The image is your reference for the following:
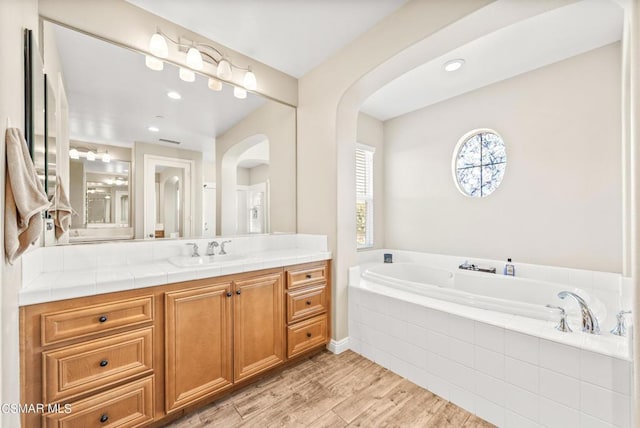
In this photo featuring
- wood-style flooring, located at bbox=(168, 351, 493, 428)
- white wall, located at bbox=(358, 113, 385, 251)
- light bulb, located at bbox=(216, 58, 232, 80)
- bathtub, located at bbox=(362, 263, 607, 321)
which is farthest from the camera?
white wall, located at bbox=(358, 113, 385, 251)

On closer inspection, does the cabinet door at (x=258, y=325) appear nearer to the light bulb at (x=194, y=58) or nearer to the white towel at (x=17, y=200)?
the white towel at (x=17, y=200)

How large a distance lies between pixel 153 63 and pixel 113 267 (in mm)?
1419

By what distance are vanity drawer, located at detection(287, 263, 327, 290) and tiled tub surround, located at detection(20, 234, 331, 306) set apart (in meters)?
0.08

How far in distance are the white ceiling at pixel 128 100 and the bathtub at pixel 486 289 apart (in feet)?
6.69

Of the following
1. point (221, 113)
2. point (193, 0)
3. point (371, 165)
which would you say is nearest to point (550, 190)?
point (371, 165)

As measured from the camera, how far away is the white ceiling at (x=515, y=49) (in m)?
1.87

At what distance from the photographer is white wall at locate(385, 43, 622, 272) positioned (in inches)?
87.2

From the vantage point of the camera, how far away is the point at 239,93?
229 cm

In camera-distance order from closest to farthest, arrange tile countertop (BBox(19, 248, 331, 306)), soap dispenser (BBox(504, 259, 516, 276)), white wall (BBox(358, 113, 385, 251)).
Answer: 1. tile countertop (BBox(19, 248, 331, 306))
2. soap dispenser (BBox(504, 259, 516, 276))
3. white wall (BBox(358, 113, 385, 251))

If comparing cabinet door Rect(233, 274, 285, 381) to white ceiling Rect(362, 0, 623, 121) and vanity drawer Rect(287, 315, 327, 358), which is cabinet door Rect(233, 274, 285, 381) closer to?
vanity drawer Rect(287, 315, 327, 358)

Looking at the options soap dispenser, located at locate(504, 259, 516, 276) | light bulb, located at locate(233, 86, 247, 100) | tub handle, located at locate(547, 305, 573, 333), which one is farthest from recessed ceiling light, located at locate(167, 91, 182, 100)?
soap dispenser, located at locate(504, 259, 516, 276)

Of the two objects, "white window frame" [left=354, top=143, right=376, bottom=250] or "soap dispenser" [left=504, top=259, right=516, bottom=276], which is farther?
"white window frame" [left=354, top=143, right=376, bottom=250]

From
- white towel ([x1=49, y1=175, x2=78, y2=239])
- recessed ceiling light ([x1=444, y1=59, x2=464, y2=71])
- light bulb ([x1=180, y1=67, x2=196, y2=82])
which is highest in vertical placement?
recessed ceiling light ([x1=444, y1=59, x2=464, y2=71])

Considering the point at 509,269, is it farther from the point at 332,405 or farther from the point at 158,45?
the point at 158,45
